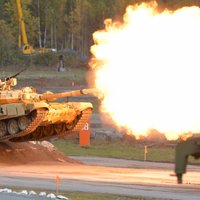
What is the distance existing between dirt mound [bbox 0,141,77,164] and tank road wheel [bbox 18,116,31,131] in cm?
102

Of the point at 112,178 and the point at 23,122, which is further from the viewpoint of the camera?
the point at 23,122

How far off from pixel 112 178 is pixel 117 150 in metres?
13.7

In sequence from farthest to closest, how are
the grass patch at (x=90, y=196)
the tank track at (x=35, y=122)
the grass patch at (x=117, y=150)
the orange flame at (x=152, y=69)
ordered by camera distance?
the grass patch at (x=117, y=150) < the tank track at (x=35, y=122) < the grass patch at (x=90, y=196) < the orange flame at (x=152, y=69)

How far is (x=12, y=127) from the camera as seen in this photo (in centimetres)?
4388

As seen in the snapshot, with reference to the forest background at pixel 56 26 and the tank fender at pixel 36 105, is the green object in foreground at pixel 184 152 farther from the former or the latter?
the forest background at pixel 56 26

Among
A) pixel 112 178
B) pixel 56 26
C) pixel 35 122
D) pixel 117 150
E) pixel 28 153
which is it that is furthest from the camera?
pixel 56 26

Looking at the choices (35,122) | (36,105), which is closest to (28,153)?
(35,122)

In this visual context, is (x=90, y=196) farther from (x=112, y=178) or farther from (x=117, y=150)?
(x=117, y=150)

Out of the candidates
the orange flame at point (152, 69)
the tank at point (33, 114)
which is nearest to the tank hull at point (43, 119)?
the tank at point (33, 114)

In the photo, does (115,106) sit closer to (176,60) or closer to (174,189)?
(174,189)

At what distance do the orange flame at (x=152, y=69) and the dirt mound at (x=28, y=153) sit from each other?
29.3ft

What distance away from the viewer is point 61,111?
43.9 meters

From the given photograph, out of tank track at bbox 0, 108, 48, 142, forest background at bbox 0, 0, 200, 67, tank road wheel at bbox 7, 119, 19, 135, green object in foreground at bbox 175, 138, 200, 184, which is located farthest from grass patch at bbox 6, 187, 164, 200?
forest background at bbox 0, 0, 200, 67

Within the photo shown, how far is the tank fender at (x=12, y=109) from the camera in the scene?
4319 centimetres
